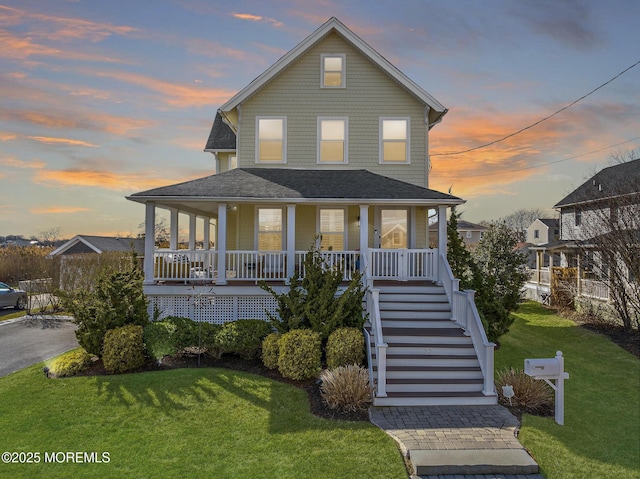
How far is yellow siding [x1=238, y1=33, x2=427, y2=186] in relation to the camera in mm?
14328

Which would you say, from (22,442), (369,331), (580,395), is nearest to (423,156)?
(369,331)

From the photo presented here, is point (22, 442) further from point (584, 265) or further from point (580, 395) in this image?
point (584, 265)

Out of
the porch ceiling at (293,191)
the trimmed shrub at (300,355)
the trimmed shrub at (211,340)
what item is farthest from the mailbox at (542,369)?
the trimmed shrub at (211,340)

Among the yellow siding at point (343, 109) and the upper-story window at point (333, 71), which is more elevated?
the upper-story window at point (333, 71)

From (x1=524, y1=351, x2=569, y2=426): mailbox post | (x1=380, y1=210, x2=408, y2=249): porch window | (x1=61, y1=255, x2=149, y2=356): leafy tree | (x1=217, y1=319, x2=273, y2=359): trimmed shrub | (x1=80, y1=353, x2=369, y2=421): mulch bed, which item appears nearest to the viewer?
(x1=80, y1=353, x2=369, y2=421): mulch bed

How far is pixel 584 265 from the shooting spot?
18016 millimetres

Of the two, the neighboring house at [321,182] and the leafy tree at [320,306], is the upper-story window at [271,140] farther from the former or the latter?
the leafy tree at [320,306]

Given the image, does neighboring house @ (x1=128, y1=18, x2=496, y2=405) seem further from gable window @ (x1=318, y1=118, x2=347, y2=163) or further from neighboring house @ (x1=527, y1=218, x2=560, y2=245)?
neighboring house @ (x1=527, y1=218, x2=560, y2=245)

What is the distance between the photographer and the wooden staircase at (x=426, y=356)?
8078 millimetres

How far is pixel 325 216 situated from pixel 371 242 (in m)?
2.03

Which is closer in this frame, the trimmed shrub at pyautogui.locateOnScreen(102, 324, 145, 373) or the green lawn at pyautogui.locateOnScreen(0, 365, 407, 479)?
the green lawn at pyautogui.locateOnScreen(0, 365, 407, 479)

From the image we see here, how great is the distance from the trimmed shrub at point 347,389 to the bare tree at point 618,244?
12609 millimetres

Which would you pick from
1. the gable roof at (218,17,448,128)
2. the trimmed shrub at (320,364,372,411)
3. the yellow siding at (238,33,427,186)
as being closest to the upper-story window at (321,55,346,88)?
the yellow siding at (238,33,427,186)

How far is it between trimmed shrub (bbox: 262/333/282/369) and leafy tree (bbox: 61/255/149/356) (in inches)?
140
